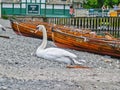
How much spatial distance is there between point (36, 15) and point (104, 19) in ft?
34.1

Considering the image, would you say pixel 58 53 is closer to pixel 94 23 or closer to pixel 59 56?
pixel 59 56

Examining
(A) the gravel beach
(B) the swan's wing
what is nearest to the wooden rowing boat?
(B) the swan's wing

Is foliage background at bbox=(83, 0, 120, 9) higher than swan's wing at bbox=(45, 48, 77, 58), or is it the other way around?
swan's wing at bbox=(45, 48, 77, 58)

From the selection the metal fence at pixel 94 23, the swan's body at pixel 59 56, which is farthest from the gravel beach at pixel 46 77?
the metal fence at pixel 94 23

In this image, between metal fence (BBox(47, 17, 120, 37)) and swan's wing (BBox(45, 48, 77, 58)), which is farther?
metal fence (BBox(47, 17, 120, 37))

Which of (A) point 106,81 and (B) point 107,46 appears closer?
(A) point 106,81

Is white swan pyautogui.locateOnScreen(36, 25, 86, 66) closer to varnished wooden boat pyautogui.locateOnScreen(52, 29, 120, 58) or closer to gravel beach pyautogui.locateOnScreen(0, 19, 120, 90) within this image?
gravel beach pyautogui.locateOnScreen(0, 19, 120, 90)

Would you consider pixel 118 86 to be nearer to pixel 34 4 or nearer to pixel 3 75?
pixel 3 75

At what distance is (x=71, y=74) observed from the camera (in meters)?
16.3

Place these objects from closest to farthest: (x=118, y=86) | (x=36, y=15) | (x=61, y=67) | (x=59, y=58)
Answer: (x=118, y=86)
(x=61, y=67)
(x=59, y=58)
(x=36, y=15)

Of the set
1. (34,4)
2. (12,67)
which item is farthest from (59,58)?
(34,4)

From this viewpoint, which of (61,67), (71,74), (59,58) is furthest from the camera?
(59,58)

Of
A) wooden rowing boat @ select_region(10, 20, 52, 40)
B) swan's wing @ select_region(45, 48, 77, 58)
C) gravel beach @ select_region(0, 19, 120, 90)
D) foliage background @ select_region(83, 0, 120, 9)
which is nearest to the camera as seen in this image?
gravel beach @ select_region(0, 19, 120, 90)

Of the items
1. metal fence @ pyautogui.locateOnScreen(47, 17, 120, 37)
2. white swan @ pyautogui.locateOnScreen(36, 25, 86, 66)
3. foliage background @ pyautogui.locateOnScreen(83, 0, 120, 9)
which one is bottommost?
metal fence @ pyautogui.locateOnScreen(47, 17, 120, 37)
